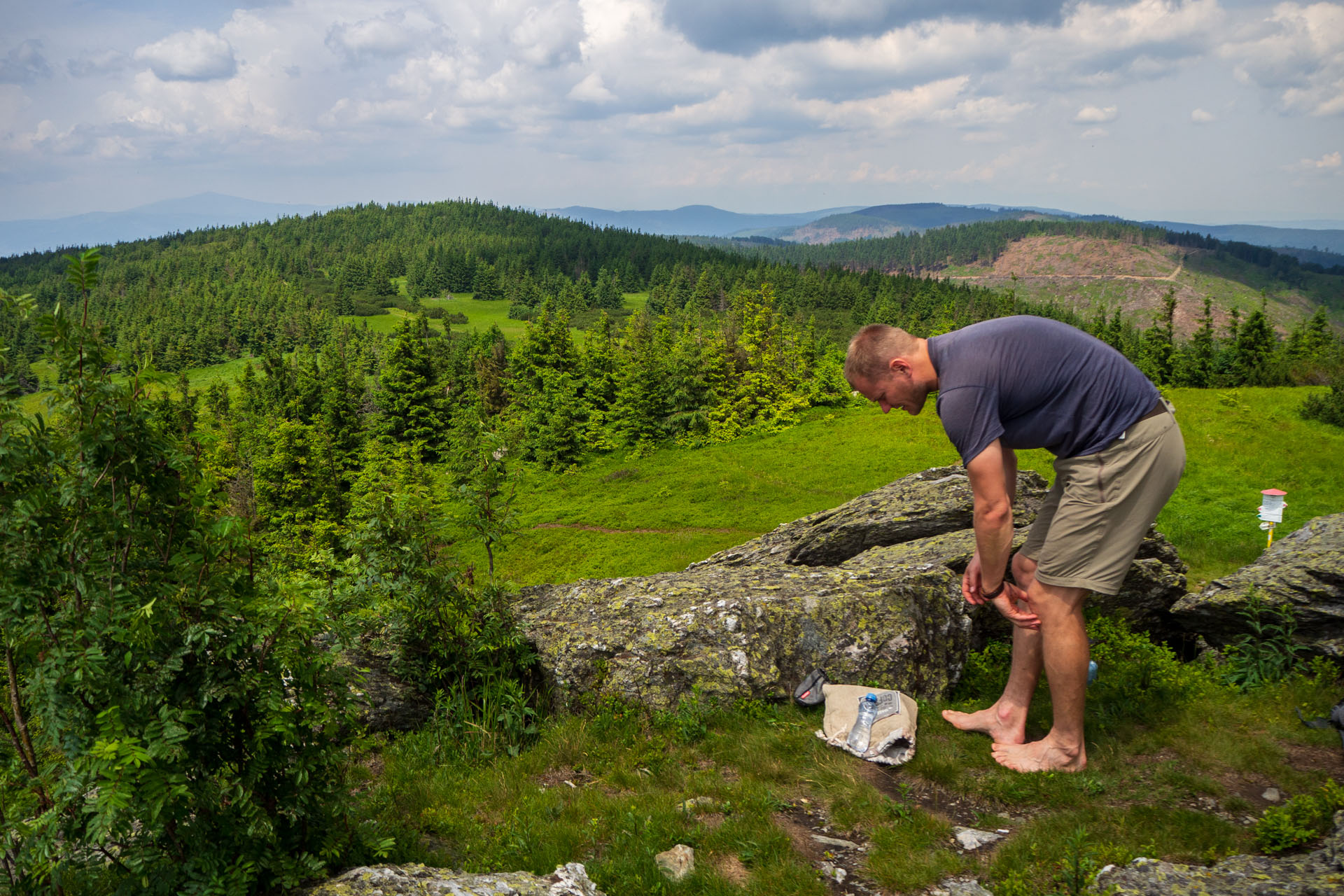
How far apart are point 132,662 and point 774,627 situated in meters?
5.04

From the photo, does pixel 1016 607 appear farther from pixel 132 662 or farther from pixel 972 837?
pixel 132 662

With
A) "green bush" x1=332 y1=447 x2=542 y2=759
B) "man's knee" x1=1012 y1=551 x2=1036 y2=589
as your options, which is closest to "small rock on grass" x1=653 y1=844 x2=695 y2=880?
"green bush" x1=332 y1=447 x2=542 y2=759

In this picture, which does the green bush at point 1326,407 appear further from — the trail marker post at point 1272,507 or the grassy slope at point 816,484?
the trail marker post at point 1272,507

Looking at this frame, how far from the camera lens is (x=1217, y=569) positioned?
15016 millimetres

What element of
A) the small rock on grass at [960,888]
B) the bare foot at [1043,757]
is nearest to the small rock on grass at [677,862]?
the small rock on grass at [960,888]

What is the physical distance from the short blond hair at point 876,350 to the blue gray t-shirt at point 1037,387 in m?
0.28

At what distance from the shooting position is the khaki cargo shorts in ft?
15.4

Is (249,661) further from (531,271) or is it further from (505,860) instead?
(531,271)

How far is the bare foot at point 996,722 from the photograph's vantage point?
554cm

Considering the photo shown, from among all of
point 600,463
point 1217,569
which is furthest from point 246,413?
point 1217,569

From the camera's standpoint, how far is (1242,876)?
3607 mm

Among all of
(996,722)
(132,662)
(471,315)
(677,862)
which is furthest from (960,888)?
(471,315)

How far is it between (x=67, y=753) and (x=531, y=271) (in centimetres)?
19965

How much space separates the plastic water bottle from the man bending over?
3.66 feet
